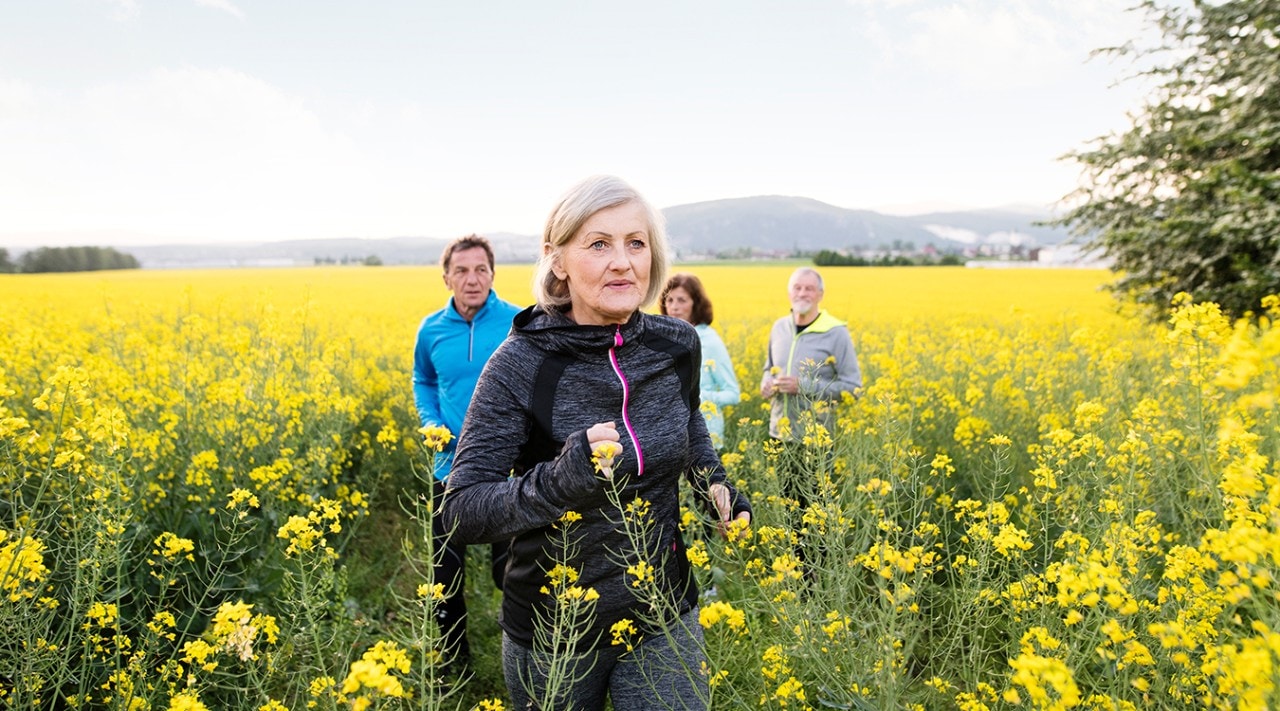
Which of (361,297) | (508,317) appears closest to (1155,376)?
(508,317)

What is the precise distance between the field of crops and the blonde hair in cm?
54

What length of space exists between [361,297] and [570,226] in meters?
18.8

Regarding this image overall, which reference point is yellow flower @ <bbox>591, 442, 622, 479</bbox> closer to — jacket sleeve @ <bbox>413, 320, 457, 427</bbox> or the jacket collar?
jacket sleeve @ <bbox>413, 320, 457, 427</bbox>

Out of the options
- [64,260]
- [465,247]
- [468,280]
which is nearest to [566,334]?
[468,280]

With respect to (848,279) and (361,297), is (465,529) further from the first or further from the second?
(848,279)

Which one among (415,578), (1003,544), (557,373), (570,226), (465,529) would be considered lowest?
(415,578)

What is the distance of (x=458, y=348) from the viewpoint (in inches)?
135

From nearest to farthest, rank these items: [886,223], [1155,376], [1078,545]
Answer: [1078,545] < [1155,376] < [886,223]

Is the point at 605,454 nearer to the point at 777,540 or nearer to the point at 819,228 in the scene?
the point at 777,540

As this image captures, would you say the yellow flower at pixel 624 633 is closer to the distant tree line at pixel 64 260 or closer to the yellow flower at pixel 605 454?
the yellow flower at pixel 605 454

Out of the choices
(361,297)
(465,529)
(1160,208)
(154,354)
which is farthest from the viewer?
(361,297)

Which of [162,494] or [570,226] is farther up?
[570,226]

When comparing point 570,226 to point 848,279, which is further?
point 848,279

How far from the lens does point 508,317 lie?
3.61 metres
